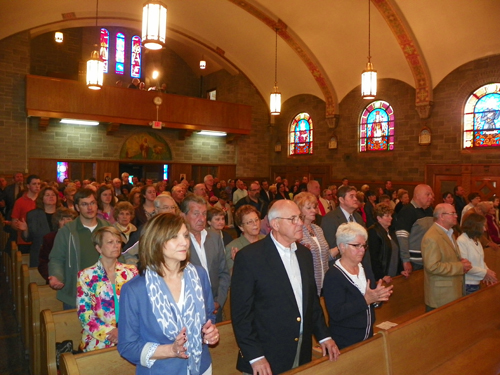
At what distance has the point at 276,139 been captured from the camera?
55.5ft

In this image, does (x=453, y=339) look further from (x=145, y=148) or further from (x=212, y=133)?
(x=212, y=133)

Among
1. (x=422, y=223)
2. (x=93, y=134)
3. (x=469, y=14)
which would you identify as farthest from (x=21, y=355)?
(x=469, y=14)

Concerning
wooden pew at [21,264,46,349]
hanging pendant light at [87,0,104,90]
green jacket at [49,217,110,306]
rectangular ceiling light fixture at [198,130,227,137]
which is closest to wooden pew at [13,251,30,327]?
wooden pew at [21,264,46,349]

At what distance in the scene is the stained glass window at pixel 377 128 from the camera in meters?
13.4

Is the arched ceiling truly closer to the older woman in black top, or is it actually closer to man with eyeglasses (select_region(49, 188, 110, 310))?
the older woman in black top

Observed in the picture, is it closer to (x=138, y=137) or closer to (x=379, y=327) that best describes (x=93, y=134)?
(x=138, y=137)

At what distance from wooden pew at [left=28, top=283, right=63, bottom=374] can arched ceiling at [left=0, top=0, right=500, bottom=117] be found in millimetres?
9765

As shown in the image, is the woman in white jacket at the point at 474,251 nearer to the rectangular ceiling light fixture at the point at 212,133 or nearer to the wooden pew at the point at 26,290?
the wooden pew at the point at 26,290

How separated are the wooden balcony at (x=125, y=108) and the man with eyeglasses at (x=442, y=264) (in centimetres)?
1093

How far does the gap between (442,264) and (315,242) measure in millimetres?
1173

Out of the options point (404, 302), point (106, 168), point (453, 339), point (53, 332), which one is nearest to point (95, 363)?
point (53, 332)

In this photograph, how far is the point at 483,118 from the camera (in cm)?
1119

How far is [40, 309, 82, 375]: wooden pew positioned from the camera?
8.76ft

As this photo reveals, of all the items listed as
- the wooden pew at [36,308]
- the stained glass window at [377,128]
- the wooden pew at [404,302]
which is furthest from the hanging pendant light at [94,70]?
the stained glass window at [377,128]
